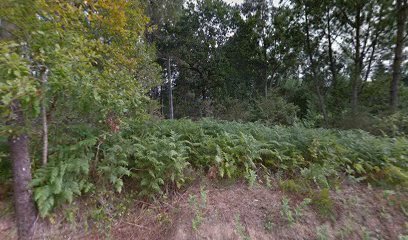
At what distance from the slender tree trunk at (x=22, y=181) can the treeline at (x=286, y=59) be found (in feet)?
26.2

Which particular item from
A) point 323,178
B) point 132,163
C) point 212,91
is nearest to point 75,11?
point 132,163

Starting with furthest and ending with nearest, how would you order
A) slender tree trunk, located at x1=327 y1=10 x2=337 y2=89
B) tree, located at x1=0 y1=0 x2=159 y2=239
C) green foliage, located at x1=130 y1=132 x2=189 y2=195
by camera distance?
slender tree trunk, located at x1=327 y1=10 x2=337 y2=89
green foliage, located at x1=130 y1=132 x2=189 y2=195
tree, located at x1=0 y1=0 x2=159 y2=239

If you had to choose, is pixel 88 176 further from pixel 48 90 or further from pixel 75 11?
pixel 75 11

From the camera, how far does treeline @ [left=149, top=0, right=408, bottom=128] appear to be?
11180 mm

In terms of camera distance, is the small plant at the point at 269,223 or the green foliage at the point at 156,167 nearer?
the small plant at the point at 269,223

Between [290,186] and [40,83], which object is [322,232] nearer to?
[290,186]

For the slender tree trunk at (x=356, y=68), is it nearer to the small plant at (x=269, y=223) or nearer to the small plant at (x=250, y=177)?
the small plant at (x=250, y=177)

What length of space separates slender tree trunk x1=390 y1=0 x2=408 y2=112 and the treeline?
0.03 metres

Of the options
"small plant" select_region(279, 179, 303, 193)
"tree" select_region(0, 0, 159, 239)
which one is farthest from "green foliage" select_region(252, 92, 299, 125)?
"tree" select_region(0, 0, 159, 239)

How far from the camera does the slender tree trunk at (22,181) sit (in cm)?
272

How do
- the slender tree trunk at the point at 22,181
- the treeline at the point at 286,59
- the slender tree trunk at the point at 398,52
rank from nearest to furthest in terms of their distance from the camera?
the slender tree trunk at the point at 22,181 < the slender tree trunk at the point at 398,52 < the treeline at the point at 286,59

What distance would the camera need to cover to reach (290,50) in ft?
56.9

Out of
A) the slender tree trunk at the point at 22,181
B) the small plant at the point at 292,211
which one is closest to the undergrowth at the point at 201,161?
the slender tree trunk at the point at 22,181

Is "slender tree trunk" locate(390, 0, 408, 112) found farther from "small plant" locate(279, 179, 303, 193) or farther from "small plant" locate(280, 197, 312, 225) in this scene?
"small plant" locate(280, 197, 312, 225)
